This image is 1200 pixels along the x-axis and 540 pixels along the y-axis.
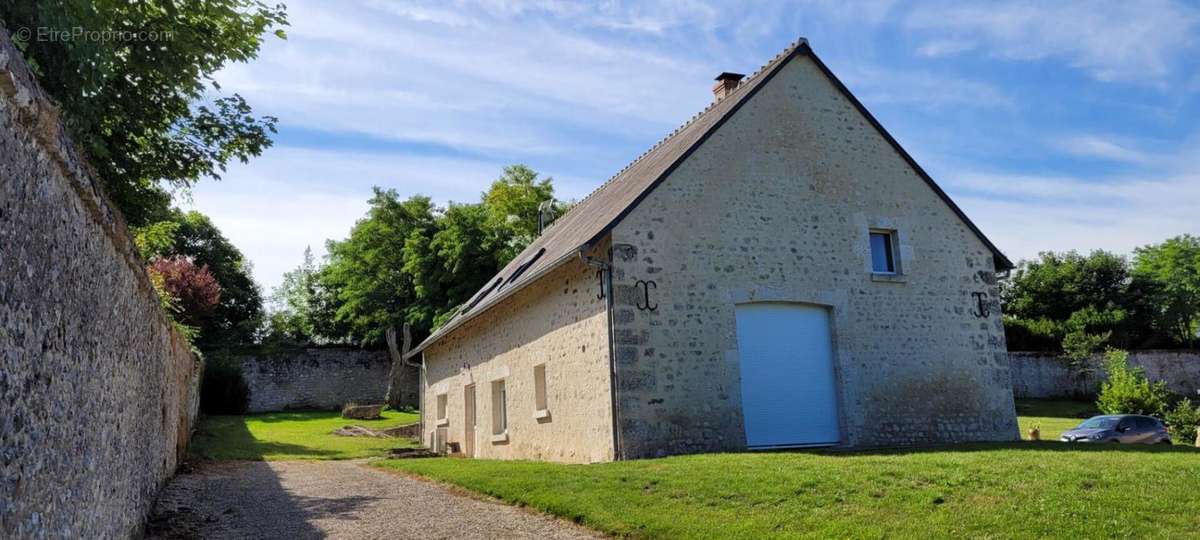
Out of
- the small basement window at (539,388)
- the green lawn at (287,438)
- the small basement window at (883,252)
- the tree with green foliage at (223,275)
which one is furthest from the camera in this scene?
the tree with green foliage at (223,275)

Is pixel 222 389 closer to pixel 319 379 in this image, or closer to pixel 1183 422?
pixel 319 379

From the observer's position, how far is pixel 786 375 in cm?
1210

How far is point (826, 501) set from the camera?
669 centimetres

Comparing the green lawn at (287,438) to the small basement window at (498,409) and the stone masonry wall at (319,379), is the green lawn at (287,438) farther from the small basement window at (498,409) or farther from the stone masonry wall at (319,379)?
the small basement window at (498,409)

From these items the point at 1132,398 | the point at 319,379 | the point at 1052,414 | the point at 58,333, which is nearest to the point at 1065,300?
the point at 1052,414

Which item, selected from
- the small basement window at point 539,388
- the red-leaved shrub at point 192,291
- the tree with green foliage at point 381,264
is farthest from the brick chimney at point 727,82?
the red-leaved shrub at point 192,291

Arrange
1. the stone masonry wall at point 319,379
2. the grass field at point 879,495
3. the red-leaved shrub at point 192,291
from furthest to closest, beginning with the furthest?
1. the stone masonry wall at point 319,379
2. the red-leaved shrub at point 192,291
3. the grass field at point 879,495

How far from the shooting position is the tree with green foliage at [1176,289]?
38.7m

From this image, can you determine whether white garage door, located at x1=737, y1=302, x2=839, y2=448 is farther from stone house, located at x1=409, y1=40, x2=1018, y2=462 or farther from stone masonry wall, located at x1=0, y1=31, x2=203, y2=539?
stone masonry wall, located at x1=0, y1=31, x2=203, y2=539

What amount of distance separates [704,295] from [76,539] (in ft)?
29.4

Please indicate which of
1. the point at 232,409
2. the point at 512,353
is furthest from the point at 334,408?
the point at 512,353

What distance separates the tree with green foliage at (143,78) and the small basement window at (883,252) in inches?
372

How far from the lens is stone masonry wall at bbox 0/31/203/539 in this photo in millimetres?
2643

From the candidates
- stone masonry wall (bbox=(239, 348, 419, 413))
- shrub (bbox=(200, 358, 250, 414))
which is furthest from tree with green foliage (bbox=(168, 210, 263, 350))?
shrub (bbox=(200, 358, 250, 414))
